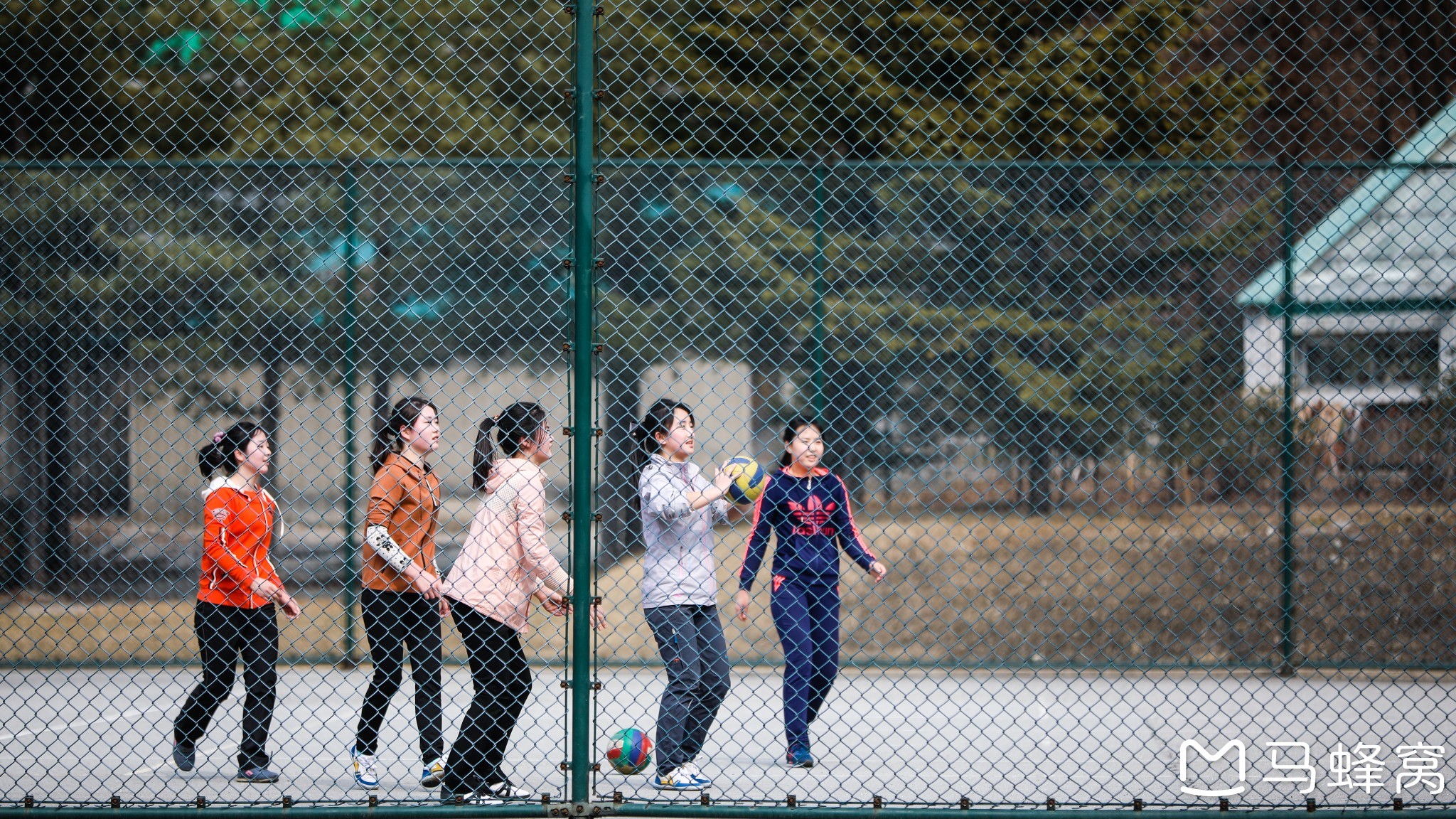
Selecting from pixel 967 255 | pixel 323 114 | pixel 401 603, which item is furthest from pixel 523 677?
pixel 323 114

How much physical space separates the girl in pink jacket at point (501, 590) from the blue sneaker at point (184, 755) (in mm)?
1153

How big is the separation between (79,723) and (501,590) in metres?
2.73

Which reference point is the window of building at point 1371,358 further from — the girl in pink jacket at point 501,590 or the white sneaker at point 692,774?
the girl in pink jacket at point 501,590

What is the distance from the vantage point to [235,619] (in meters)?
4.52

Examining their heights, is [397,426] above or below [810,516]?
above

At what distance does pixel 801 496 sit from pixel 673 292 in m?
2.18

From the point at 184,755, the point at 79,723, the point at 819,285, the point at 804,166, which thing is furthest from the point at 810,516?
the point at 79,723

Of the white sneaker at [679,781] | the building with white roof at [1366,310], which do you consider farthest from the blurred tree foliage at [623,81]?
the white sneaker at [679,781]

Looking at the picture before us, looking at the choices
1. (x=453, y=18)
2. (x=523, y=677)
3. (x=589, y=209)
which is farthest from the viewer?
(x=453, y=18)

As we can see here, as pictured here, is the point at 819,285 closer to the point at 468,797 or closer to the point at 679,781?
the point at 679,781

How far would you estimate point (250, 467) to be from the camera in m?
4.63

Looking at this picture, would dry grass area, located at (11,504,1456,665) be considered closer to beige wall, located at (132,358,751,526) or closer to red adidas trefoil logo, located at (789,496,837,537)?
beige wall, located at (132,358,751,526)

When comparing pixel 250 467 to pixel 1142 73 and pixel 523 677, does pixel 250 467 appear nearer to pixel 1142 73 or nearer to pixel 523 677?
A: pixel 523 677

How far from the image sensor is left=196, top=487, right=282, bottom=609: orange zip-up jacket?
4480 mm
